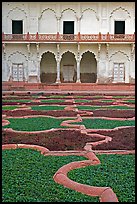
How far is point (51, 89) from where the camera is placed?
2239 cm

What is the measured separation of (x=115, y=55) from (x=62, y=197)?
24391 millimetres

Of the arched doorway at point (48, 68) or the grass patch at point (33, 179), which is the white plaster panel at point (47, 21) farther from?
the grass patch at point (33, 179)

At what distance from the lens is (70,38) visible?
83.7ft

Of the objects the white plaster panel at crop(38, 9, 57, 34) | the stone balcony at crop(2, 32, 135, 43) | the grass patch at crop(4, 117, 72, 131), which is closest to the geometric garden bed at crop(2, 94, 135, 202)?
the grass patch at crop(4, 117, 72, 131)

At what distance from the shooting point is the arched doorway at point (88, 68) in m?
27.4

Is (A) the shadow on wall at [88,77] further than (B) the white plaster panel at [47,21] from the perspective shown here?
Yes

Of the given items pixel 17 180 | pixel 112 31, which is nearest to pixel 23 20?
pixel 112 31

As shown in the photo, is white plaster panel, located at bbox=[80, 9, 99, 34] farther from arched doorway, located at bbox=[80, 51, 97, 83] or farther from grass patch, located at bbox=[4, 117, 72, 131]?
grass patch, located at bbox=[4, 117, 72, 131]

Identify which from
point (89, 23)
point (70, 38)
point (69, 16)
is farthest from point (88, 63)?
point (69, 16)

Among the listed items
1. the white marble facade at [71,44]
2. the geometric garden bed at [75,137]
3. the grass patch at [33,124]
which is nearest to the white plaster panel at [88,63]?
the white marble facade at [71,44]

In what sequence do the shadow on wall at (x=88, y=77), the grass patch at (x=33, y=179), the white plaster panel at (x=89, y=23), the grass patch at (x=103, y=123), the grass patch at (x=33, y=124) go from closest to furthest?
the grass patch at (x=33, y=179) < the grass patch at (x=33, y=124) < the grass patch at (x=103, y=123) < the white plaster panel at (x=89, y=23) < the shadow on wall at (x=88, y=77)

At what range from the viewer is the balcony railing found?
2527 centimetres

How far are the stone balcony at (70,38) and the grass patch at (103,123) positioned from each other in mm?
17934

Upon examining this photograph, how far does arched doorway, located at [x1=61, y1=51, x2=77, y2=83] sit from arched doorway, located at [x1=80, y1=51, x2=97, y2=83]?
0.69 metres
